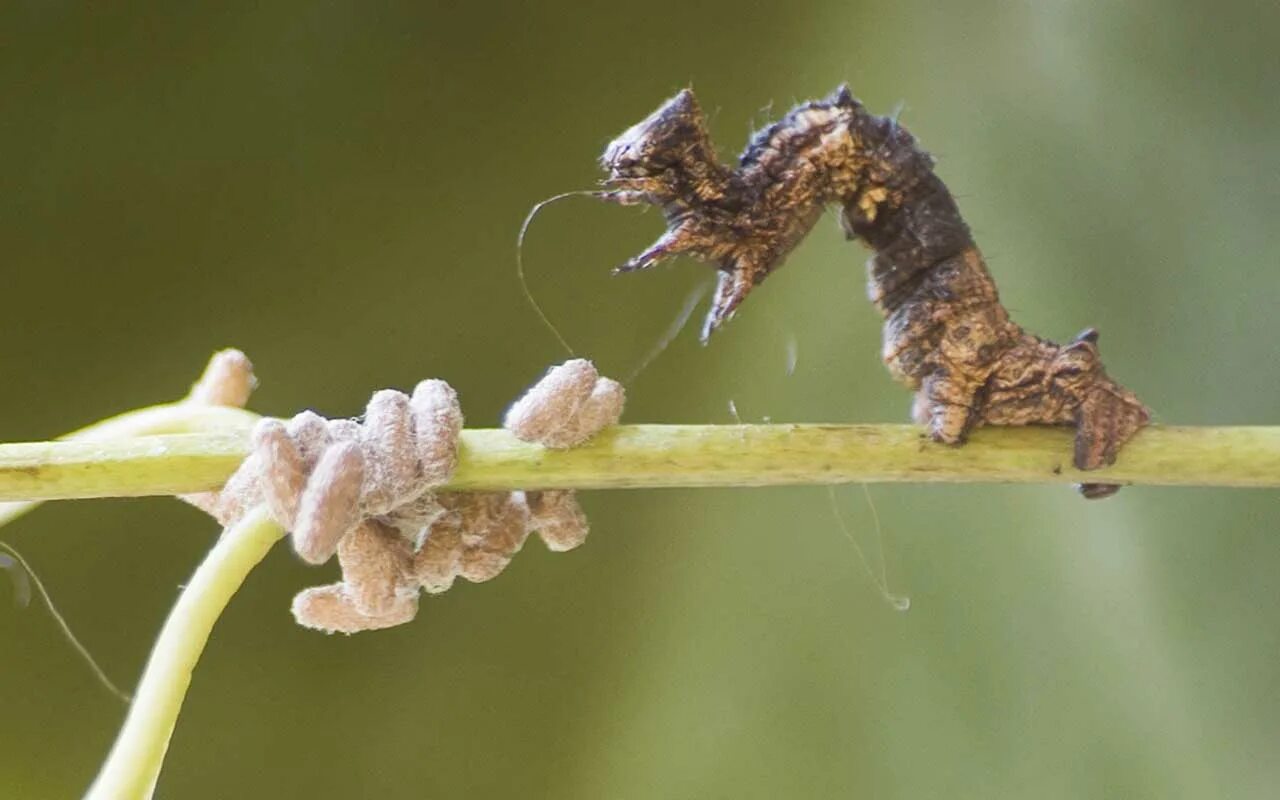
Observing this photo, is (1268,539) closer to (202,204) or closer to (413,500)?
(413,500)

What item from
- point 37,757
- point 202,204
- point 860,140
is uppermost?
point 202,204

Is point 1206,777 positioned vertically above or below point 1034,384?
below

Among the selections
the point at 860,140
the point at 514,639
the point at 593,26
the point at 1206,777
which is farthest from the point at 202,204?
the point at 1206,777

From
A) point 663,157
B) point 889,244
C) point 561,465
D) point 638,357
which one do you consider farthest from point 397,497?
point 638,357

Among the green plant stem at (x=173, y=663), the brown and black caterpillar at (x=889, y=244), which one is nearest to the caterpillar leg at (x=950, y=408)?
the brown and black caterpillar at (x=889, y=244)

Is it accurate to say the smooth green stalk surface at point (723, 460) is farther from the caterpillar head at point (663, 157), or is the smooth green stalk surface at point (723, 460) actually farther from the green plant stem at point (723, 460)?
the caterpillar head at point (663, 157)

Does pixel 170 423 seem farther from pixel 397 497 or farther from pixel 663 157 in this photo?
pixel 663 157
